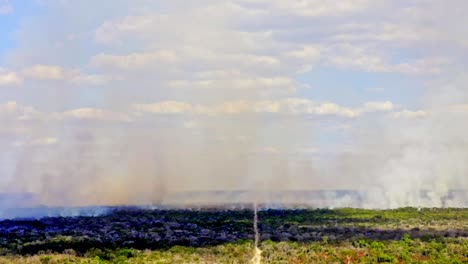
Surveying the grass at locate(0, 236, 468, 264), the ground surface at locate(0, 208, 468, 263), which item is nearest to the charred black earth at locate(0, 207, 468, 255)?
the ground surface at locate(0, 208, 468, 263)

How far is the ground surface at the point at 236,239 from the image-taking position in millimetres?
88625

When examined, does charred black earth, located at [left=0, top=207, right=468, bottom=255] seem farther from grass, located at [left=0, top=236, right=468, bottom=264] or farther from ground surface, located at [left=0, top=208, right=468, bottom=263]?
grass, located at [left=0, top=236, right=468, bottom=264]

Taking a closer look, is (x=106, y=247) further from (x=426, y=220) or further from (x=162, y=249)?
(x=426, y=220)

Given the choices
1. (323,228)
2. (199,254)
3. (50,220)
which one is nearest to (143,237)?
(199,254)

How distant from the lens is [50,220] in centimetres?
14662

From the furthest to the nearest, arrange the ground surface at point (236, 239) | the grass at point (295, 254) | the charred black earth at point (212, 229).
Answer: the charred black earth at point (212, 229) < the ground surface at point (236, 239) < the grass at point (295, 254)

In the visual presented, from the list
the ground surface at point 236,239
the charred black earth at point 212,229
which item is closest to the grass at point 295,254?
the ground surface at point 236,239

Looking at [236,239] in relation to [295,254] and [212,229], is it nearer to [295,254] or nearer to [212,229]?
[295,254]

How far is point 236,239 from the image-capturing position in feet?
348

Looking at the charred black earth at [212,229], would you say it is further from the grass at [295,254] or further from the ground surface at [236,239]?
the grass at [295,254]

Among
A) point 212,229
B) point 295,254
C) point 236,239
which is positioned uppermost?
point 212,229

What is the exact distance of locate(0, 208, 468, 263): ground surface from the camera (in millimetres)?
88625

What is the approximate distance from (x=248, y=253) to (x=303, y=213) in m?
75.4

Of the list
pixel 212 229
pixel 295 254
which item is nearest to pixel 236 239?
pixel 295 254
